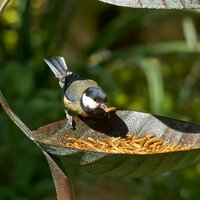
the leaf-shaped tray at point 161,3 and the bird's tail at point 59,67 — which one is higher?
the leaf-shaped tray at point 161,3

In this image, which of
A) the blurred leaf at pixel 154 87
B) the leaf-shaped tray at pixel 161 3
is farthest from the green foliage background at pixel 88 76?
the leaf-shaped tray at pixel 161 3

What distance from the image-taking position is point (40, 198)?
2.80 metres

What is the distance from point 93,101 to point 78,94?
8cm

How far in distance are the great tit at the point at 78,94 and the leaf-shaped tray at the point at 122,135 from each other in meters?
0.03

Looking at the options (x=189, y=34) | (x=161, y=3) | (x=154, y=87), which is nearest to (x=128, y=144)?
(x=161, y=3)

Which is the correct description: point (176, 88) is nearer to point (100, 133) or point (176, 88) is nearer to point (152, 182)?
point (152, 182)

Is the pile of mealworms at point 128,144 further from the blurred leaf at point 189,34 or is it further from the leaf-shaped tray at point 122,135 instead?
the blurred leaf at point 189,34

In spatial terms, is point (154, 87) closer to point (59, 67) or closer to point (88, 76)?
point (88, 76)

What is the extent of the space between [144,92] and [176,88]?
18cm

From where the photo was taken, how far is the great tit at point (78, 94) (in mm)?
1488

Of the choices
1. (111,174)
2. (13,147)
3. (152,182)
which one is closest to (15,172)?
(13,147)

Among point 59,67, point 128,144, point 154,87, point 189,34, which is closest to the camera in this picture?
point 128,144

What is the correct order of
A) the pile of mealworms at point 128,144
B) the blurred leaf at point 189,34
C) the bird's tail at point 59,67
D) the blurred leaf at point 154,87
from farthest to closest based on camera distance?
the blurred leaf at point 189,34 < the blurred leaf at point 154,87 < the bird's tail at point 59,67 < the pile of mealworms at point 128,144

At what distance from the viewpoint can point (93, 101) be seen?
4.84ft
